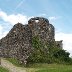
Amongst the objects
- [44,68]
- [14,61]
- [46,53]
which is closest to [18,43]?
[14,61]

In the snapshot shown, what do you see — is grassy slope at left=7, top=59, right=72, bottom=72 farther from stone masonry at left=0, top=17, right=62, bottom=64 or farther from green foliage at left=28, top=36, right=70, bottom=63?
green foliage at left=28, top=36, right=70, bottom=63

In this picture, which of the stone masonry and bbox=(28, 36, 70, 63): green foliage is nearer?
the stone masonry

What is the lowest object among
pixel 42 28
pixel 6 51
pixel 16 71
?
pixel 16 71

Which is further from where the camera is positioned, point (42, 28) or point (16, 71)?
point (42, 28)

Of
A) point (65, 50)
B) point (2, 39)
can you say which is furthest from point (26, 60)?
point (65, 50)

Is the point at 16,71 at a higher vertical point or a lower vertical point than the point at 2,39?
lower

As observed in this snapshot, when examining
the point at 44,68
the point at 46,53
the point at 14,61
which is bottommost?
the point at 44,68

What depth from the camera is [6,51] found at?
45969 mm

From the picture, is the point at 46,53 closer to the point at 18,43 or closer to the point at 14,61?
the point at 18,43

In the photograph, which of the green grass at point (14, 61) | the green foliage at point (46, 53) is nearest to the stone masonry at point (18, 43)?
the green grass at point (14, 61)

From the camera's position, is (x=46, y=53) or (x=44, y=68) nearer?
(x=44, y=68)

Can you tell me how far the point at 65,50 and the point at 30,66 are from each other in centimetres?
892

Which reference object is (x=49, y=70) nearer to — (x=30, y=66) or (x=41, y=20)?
(x=30, y=66)

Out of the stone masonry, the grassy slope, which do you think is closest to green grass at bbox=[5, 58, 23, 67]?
the grassy slope
